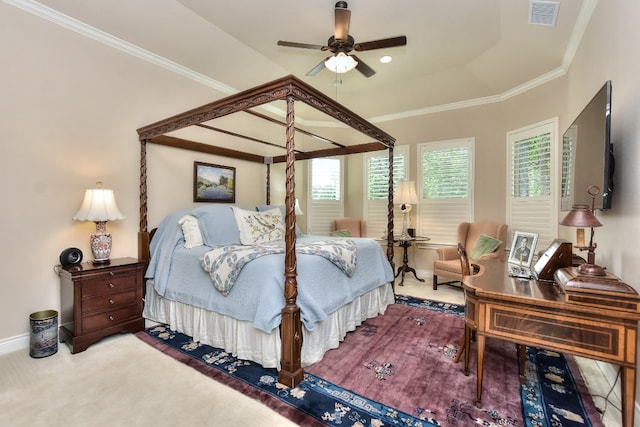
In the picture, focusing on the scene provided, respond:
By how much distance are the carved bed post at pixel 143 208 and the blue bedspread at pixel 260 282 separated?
3.9 inches

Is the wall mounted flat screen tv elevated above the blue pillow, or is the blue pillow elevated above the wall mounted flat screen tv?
the wall mounted flat screen tv

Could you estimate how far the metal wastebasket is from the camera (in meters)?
2.31

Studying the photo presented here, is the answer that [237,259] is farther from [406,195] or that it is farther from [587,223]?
[406,195]

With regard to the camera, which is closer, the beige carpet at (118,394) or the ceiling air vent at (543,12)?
the beige carpet at (118,394)

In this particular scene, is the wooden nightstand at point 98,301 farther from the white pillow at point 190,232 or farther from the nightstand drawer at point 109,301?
the white pillow at point 190,232

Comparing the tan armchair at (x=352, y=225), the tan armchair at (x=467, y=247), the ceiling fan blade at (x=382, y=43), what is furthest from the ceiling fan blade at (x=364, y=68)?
the tan armchair at (x=352, y=225)

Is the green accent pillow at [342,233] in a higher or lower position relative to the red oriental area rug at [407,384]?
higher

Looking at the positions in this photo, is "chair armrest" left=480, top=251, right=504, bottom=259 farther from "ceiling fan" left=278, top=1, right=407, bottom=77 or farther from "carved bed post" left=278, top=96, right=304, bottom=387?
"carved bed post" left=278, top=96, right=304, bottom=387

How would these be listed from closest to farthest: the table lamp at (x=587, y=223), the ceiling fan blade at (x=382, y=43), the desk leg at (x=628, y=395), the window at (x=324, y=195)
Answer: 1. the desk leg at (x=628, y=395)
2. the table lamp at (x=587, y=223)
3. the ceiling fan blade at (x=382, y=43)
4. the window at (x=324, y=195)

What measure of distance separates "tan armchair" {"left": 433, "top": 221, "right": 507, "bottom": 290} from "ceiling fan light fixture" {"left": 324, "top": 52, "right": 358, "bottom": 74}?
9.57ft

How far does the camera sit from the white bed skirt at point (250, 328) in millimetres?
2174

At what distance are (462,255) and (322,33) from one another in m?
2.78

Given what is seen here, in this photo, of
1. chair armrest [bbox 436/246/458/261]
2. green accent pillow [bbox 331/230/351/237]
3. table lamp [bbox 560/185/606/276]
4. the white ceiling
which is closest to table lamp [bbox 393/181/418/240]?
chair armrest [bbox 436/246/458/261]

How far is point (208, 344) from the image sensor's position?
252 cm
